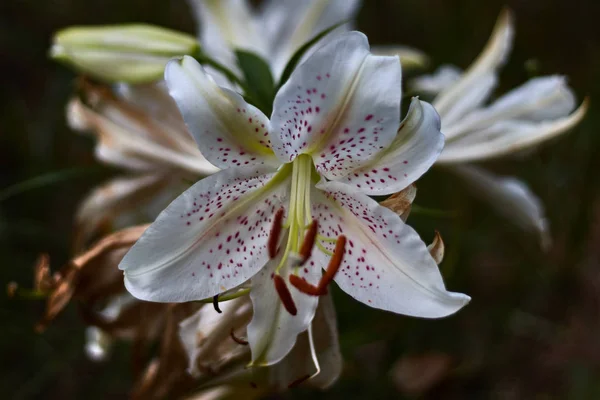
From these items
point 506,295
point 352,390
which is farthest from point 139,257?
point 506,295

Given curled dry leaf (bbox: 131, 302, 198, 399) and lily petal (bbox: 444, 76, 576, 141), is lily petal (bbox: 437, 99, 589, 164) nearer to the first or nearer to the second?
lily petal (bbox: 444, 76, 576, 141)

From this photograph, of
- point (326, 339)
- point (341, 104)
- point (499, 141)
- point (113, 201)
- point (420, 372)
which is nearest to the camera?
point (341, 104)

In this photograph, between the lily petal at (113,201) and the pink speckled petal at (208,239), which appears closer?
the pink speckled petal at (208,239)

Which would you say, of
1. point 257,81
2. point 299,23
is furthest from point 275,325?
point 299,23

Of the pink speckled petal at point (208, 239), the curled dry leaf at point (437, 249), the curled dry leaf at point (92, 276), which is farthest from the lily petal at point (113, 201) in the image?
the curled dry leaf at point (437, 249)

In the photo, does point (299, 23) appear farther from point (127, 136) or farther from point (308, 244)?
point (308, 244)

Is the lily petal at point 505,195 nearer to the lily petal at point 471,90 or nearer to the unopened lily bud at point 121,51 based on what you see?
the lily petal at point 471,90
